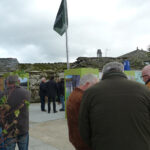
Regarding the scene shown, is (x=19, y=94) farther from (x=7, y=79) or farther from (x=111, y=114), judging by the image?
(x=111, y=114)

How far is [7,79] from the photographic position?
3098 mm

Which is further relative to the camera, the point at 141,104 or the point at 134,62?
the point at 134,62

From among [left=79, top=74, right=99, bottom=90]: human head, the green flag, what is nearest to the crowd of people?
[left=79, top=74, right=99, bottom=90]: human head

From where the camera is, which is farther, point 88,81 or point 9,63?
point 9,63

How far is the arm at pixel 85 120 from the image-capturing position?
82.5 inches

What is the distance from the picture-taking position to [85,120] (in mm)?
2133

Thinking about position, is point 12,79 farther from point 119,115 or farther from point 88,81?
point 119,115

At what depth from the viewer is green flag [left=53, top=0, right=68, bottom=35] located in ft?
38.1

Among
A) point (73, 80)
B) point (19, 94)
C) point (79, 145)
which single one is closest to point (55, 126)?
point (73, 80)

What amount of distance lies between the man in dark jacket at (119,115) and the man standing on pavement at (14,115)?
145 cm

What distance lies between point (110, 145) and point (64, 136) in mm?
4709

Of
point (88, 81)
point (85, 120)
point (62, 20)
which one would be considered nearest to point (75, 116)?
point (85, 120)

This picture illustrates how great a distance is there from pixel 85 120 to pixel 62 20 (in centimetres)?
1040

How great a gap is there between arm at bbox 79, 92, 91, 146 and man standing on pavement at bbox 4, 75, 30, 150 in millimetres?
1237
